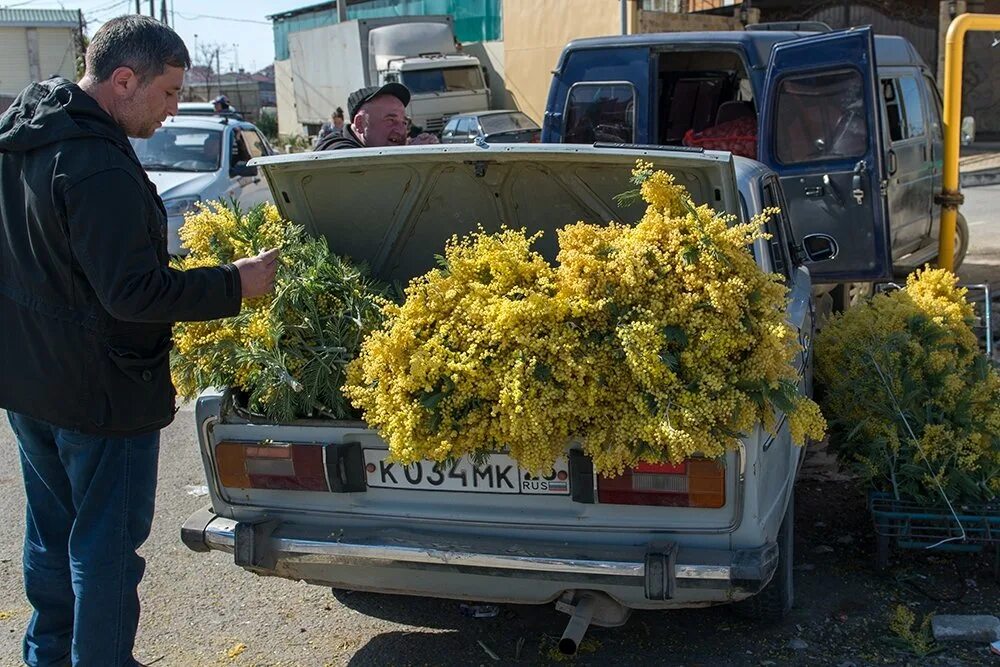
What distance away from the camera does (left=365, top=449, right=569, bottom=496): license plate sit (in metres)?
3.03

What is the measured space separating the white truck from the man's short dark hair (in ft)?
68.4

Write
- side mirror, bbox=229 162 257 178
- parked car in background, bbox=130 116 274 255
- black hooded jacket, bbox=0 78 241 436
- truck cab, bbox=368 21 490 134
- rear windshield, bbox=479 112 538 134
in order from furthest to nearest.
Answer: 1. truck cab, bbox=368 21 490 134
2. rear windshield, bbox=479 112 538 134
3. side mirror, bbox=229 162 257 178
4. parked car in background, bbox=130 116 274 255
5. black hooded jacket, bbox=0 78 241 436

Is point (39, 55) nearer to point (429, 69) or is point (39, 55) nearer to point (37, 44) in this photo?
point (37, 44)

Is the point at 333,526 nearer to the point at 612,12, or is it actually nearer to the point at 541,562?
the point at 541,562

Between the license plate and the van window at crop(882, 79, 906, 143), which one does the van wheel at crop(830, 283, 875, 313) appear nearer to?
the van window at crop(882, 79, 906, 143)

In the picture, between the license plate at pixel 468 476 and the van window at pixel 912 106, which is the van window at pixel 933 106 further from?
the license plate at pixel 468 476

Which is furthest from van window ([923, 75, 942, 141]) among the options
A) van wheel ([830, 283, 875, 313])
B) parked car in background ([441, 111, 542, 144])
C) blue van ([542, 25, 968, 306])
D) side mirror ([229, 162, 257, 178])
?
parked car in background ([441, 111, 542, 144])

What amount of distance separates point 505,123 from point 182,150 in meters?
11.1

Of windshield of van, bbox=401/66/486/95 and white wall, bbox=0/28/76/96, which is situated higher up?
white wall, bbox=0/28/76/96

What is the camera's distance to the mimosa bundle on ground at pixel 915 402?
12.8ft

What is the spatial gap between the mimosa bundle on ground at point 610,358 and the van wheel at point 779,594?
76cm

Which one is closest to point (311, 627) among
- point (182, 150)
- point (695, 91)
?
point (695, 91)

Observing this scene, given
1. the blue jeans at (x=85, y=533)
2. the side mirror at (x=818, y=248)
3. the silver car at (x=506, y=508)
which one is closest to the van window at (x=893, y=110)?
the side mirror at (x=818, y=248)

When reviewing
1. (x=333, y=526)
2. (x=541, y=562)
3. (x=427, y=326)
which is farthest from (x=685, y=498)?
(x=333, y=526)
